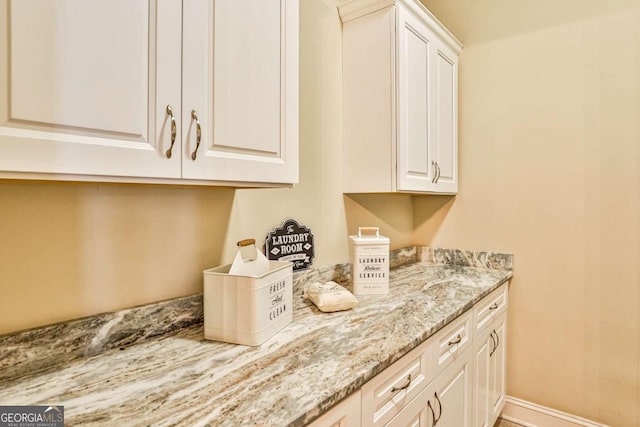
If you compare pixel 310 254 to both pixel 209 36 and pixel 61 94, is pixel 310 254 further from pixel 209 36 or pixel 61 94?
pixel 61 94

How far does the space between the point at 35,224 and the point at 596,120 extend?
7.89 feet

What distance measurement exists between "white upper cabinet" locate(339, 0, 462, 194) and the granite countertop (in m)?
0.74

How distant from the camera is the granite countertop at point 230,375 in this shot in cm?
68

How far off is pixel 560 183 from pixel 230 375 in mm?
1954

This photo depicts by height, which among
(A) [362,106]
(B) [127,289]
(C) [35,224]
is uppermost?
(A) [362,106]

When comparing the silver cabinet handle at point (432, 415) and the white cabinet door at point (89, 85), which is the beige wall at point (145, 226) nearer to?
the white cabinet door at point (89, 85)

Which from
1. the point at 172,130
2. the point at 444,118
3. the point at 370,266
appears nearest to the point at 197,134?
the point at 172,130

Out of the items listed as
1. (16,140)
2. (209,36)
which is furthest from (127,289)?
(209,36)

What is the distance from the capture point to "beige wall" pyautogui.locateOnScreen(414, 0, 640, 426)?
172cm

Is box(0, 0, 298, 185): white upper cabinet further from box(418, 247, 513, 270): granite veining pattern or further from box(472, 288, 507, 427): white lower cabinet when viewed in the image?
box(418, 247, 513, 270): granite veining pattern

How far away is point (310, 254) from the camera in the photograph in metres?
1.59

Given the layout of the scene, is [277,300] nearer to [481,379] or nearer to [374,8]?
[481,379]

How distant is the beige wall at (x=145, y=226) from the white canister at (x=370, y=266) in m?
0.20

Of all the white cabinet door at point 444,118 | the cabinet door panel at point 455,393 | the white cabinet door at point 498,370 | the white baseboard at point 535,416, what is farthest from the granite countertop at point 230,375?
the white baseboard at point 535,416
